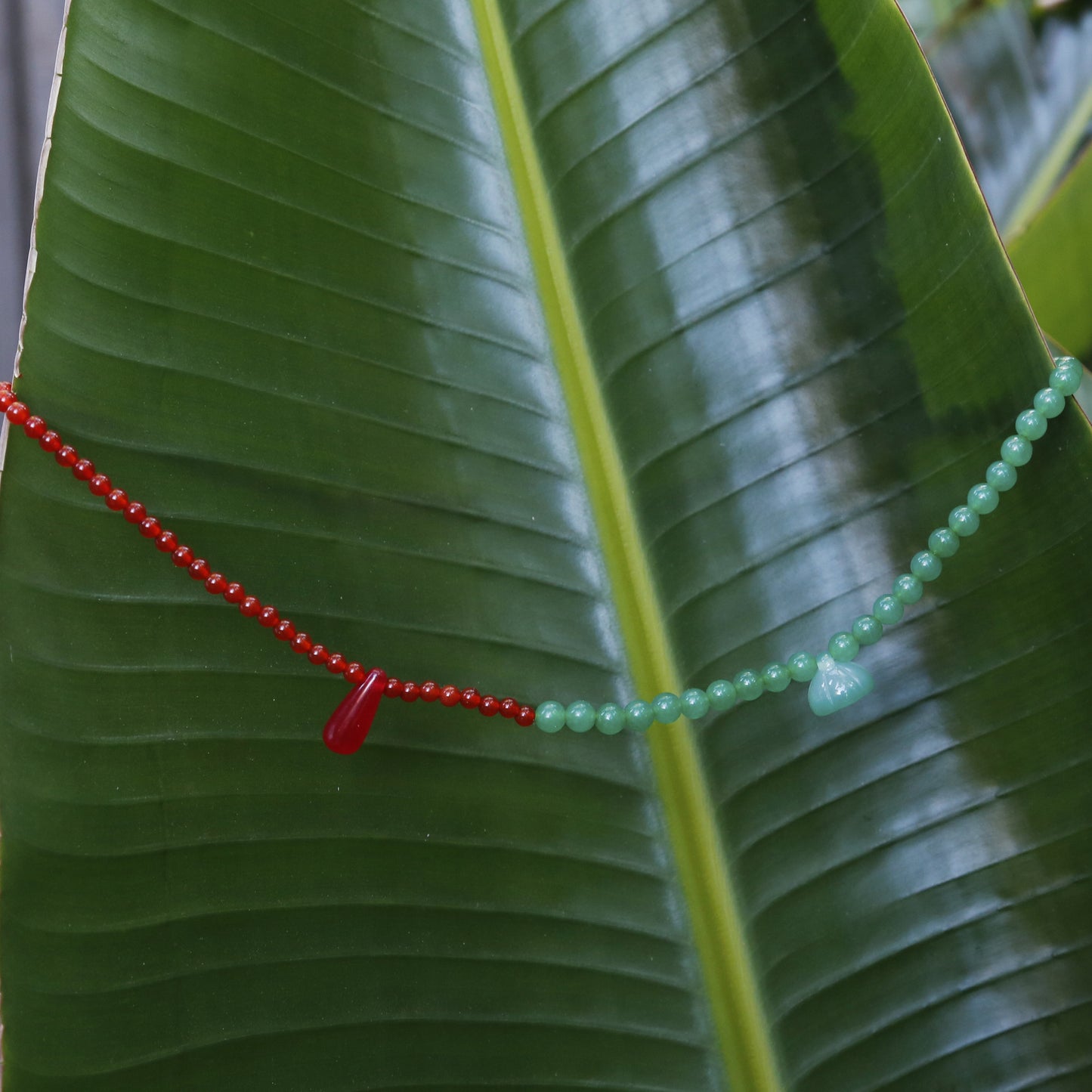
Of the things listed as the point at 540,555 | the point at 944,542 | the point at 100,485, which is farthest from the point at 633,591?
the point at 100,485

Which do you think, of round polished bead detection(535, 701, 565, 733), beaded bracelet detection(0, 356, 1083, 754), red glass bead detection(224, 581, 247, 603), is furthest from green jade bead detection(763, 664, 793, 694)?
red glass bead detection(224, 581, 247, 603)

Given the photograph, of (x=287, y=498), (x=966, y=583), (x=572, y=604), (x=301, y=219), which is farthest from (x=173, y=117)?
(x=966, y=583)

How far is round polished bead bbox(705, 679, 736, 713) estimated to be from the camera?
0.55m

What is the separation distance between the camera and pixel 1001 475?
20.2 inches

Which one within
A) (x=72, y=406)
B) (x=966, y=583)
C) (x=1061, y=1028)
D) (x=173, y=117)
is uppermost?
(x=173, y=117)

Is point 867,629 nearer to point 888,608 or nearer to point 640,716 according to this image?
point 888,608

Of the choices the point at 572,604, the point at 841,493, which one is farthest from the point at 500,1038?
the point at 841,493

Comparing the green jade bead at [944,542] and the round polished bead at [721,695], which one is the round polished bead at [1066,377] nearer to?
the green jade bead at [944,542]

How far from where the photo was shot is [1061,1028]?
1.71ft

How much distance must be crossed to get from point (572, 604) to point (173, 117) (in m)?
0.32

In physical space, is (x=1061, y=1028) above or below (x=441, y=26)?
below

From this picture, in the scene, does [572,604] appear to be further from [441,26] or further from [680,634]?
[441,26]

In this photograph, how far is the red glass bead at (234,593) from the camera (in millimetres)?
509

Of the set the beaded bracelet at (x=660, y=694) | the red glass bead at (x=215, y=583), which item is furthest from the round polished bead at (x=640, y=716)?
the red glass bead at (x=215, y=583)
